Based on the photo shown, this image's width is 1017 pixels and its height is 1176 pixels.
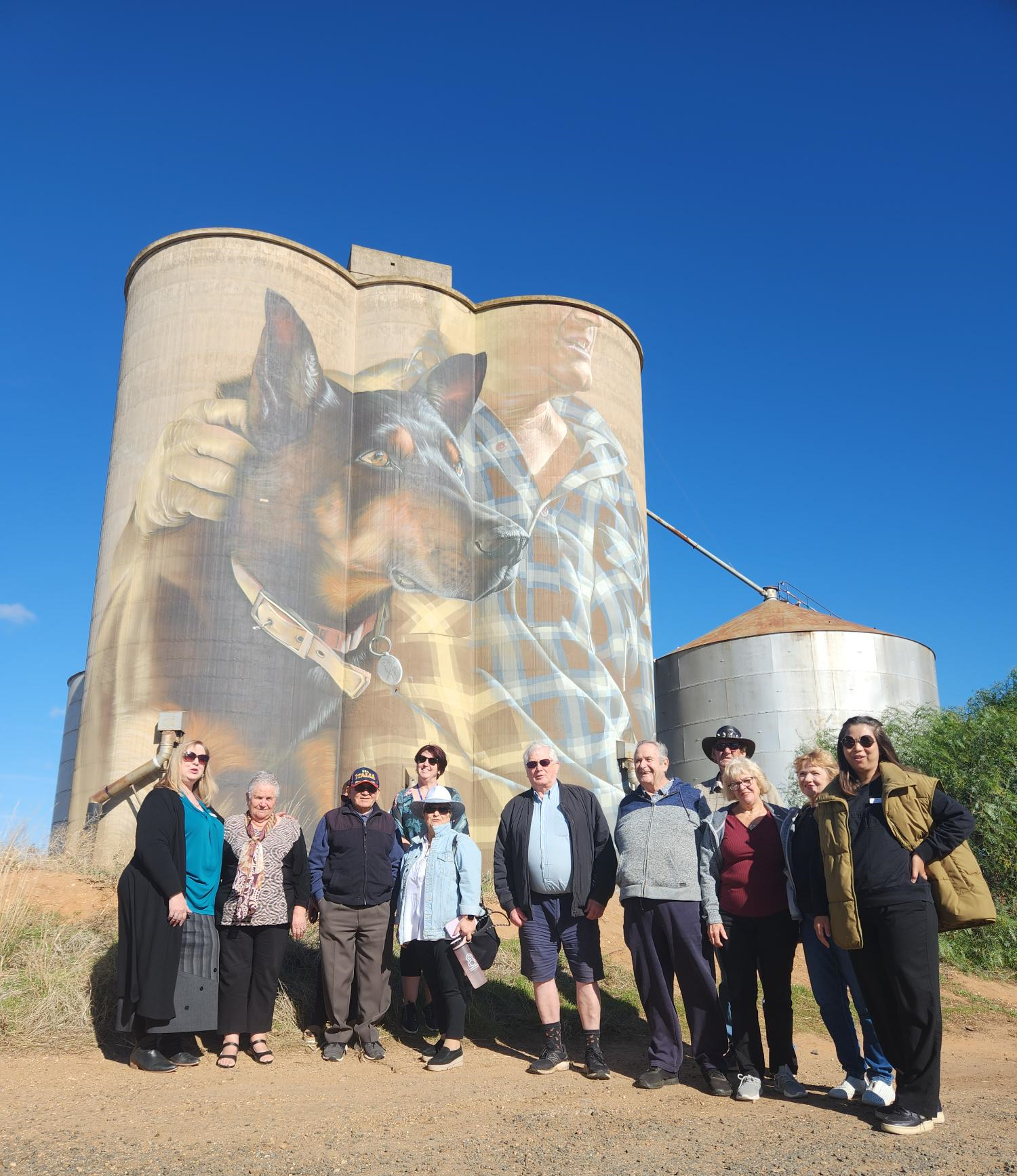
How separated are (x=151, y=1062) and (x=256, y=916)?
1055 mm

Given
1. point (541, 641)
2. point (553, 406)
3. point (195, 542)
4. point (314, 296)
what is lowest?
point (541, 641)

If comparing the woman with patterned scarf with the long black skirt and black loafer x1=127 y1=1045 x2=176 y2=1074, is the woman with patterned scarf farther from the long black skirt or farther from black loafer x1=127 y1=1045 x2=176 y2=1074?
black loafer x1=127 y1=1045 x2=176 y2=1074

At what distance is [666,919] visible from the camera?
6.07 m

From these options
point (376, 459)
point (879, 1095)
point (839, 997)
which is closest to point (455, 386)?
point (376, 459)

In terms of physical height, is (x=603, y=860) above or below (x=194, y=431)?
below

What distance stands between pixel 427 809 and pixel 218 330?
16894mm

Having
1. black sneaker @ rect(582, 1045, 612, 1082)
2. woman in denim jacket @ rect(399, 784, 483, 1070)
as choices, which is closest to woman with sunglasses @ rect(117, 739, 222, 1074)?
woman in denim jacket @ rect(399, 784, 483, 1070)

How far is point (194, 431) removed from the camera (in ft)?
66.0

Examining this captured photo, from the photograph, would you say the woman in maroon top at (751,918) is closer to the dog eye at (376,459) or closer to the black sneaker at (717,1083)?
the black sneaker at (717,1083)

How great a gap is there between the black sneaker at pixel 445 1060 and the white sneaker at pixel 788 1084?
210cm

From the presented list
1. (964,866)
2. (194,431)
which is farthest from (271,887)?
(194,431)

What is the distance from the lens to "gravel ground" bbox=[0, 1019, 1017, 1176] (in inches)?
164

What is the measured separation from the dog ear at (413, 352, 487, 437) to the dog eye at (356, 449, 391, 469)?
6.36ft

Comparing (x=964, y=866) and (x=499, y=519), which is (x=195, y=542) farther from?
(x=964, y=866)
